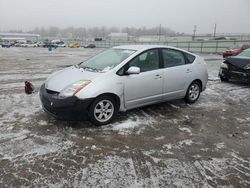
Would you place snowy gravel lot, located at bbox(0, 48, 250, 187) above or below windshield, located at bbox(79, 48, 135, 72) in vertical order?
below

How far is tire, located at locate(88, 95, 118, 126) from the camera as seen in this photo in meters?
4.46

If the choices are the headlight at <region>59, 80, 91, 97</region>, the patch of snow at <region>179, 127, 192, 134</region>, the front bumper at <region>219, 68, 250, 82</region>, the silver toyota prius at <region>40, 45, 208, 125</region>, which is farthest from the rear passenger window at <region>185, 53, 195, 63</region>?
the front bumper at <region>219, 68, 250, 82</region>

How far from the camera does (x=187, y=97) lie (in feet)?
20.5

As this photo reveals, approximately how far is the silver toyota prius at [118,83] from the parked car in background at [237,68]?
2954 mm

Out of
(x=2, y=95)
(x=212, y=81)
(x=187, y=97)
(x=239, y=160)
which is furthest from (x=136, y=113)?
(x=212, y=81)

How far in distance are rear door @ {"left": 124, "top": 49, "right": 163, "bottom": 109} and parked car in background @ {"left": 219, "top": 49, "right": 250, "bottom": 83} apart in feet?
14.1

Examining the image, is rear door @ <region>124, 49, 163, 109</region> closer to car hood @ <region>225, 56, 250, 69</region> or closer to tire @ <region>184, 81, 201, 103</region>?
tire @ <region>184, 81, 201, 103</region>

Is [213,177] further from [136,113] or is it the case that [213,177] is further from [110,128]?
[136,113]

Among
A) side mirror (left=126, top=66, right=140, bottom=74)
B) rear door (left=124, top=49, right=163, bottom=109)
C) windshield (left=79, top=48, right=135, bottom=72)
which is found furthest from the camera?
windshield (left=79, top=48, right=135, bottom=72)

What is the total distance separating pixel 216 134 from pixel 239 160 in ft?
3.14

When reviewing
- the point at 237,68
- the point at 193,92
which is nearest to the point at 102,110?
the point at 193,92

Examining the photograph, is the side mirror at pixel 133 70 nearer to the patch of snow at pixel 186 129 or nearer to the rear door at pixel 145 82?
the rear door at pixel 145 82

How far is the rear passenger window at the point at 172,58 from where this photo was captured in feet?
18.3

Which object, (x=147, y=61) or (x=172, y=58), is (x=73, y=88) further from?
(x=172, y=58)
